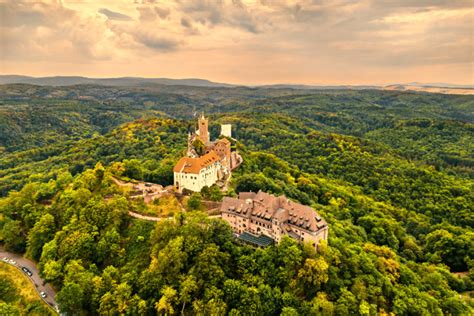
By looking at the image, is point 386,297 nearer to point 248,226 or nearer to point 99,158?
point 248,226

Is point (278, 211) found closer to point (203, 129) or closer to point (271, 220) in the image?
point (271, 220)

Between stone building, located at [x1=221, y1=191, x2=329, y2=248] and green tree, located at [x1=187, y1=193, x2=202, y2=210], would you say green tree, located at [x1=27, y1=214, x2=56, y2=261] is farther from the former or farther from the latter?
stone building, located at [x1=221, y1=191, x2=329, y2=248]

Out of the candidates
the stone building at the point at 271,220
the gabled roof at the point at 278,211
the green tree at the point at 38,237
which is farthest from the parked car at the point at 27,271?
the gabled roof at the point at 278,211

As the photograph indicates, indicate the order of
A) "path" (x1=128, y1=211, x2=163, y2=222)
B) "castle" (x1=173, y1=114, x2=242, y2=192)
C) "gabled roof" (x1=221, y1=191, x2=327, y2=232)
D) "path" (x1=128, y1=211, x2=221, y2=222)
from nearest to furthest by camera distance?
"gabled roof" (x1=221, y1=191, x2=327, y2=232) → "path" (x1=128, y1=211, x2=221, y2=222) → "path" (x1=128, y1=211, x2=163, y2=222) → "castle" (x1=173, y1=114, x2=242, y2=192)

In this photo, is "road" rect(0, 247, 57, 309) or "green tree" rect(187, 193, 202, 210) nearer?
"road" rect(0, 247, 57, 309)

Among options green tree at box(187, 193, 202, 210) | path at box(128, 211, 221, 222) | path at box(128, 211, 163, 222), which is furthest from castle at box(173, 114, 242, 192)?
path at box(128, 211, 163, 222)

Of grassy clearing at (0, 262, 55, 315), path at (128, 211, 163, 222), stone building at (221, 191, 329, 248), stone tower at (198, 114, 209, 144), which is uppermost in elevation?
stone tower at (198, 114, 209, 144)

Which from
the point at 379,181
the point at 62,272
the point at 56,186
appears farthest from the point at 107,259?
the point at 379,181
